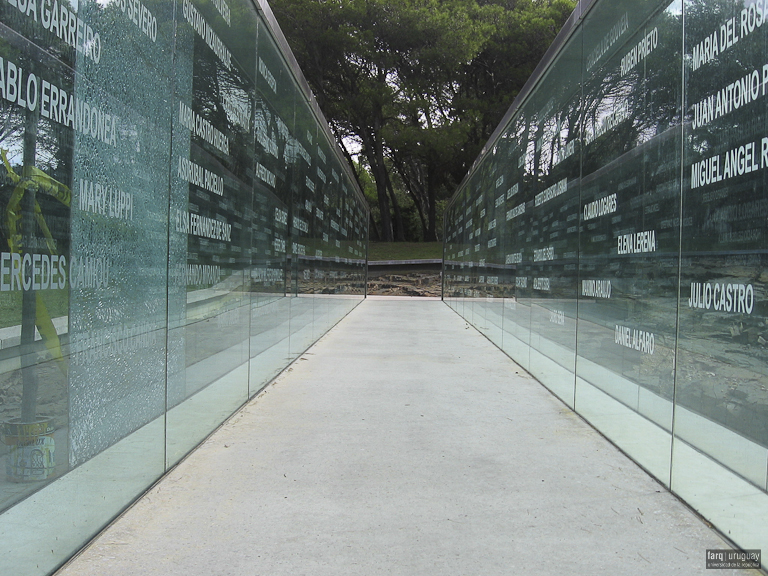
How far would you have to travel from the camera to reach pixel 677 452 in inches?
118

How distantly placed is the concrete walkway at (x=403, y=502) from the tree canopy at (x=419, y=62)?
20.9 meters

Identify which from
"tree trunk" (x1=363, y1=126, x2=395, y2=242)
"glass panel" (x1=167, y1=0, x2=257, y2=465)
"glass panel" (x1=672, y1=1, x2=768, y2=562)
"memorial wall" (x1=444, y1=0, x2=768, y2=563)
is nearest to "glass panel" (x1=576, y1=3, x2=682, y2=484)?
"memorial wall" (x1=444, y1=0, x2=768, y2=563)

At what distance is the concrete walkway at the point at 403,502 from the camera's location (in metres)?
2.22

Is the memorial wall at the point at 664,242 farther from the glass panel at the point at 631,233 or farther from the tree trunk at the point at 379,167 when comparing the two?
the tree trunk at the point at 379,167

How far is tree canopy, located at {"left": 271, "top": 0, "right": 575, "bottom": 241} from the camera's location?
23.0 m

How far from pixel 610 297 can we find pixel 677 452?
123 cm

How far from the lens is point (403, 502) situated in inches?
109

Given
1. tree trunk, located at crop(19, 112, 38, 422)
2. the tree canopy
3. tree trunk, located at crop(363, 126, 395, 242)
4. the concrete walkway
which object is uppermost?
the tree canopy

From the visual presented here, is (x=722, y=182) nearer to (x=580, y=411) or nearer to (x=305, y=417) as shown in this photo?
(x=580, y=411)

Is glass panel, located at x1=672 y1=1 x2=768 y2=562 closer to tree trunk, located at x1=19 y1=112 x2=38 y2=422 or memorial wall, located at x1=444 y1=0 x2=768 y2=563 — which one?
memorial wall, located at x1=444 y1=0 x2=768 y2=563

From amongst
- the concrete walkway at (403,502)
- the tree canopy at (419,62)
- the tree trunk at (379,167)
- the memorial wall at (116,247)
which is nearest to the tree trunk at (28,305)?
the memorial wall at (116,247)

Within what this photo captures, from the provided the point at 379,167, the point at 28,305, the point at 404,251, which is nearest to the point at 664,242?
the point at 28,305

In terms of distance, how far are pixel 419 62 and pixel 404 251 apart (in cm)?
788

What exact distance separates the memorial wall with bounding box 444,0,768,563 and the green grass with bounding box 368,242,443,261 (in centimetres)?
2058
